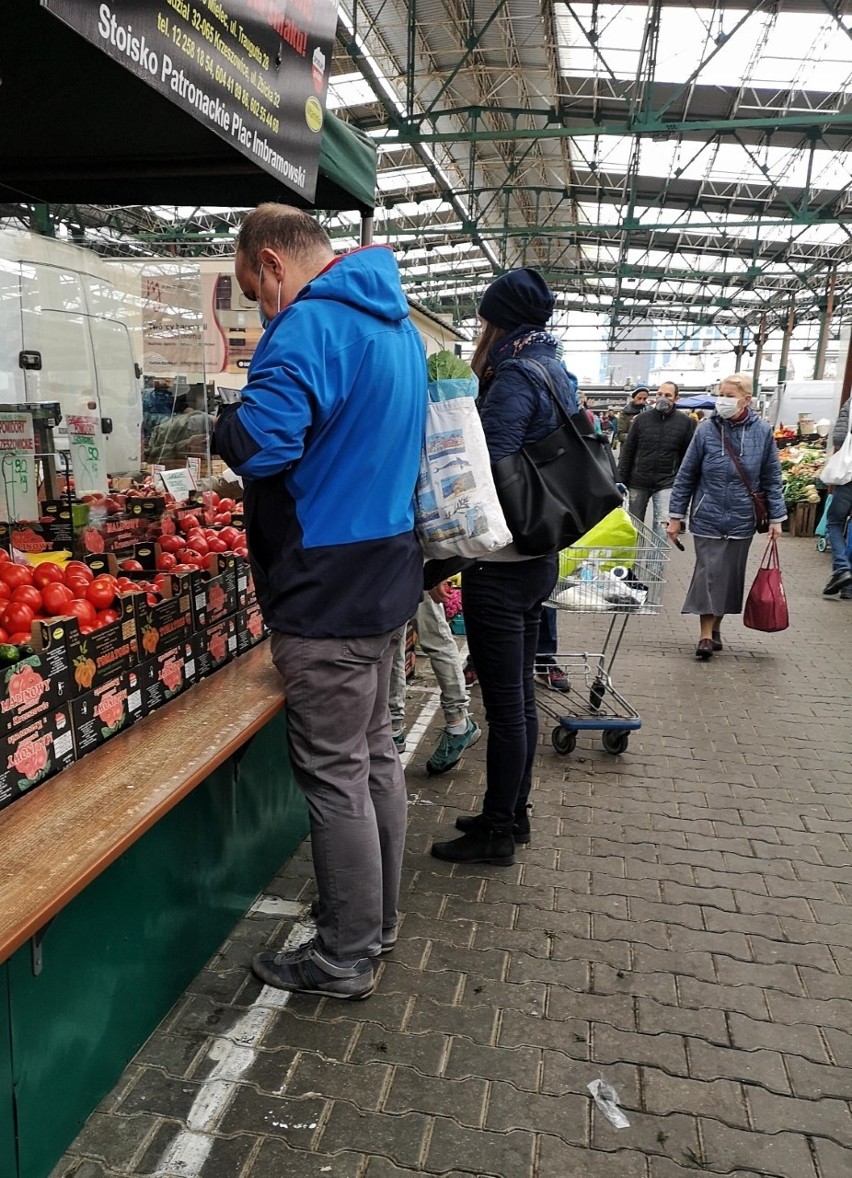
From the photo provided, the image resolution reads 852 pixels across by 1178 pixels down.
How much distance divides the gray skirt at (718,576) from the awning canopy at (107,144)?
140 inches

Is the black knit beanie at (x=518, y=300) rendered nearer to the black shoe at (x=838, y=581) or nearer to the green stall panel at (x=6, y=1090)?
the green stall panel at (x=6, y=1090)

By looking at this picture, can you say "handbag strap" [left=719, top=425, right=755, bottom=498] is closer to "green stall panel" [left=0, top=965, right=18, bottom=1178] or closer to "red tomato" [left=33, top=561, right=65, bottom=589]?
"red tomato" [left=33, top=561, right=65, bottom=589]

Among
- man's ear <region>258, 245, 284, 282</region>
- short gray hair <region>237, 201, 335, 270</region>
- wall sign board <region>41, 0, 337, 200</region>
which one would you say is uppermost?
wall sign board <region>41, 0, 337, 200</region>

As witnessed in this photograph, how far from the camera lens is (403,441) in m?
2.16

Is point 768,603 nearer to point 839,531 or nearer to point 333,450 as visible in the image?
point 839,531

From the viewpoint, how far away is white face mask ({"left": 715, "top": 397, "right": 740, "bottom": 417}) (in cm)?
567

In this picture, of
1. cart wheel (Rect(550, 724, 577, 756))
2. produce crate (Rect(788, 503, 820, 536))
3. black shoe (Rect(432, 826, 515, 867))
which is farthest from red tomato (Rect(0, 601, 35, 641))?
produce crate (Rect(788, 503, 820, 536))

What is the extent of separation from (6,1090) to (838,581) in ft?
28.3

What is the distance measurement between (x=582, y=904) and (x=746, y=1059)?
2.58ft

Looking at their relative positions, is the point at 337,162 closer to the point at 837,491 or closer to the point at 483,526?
the point at 483,526

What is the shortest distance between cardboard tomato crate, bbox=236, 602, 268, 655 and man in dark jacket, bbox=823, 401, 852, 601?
23.9 ft

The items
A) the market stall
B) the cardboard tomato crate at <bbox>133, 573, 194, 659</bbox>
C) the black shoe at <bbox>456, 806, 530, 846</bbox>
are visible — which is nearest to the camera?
the market stall

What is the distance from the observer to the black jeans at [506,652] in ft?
9.52

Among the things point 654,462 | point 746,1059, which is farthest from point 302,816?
point 654,462
